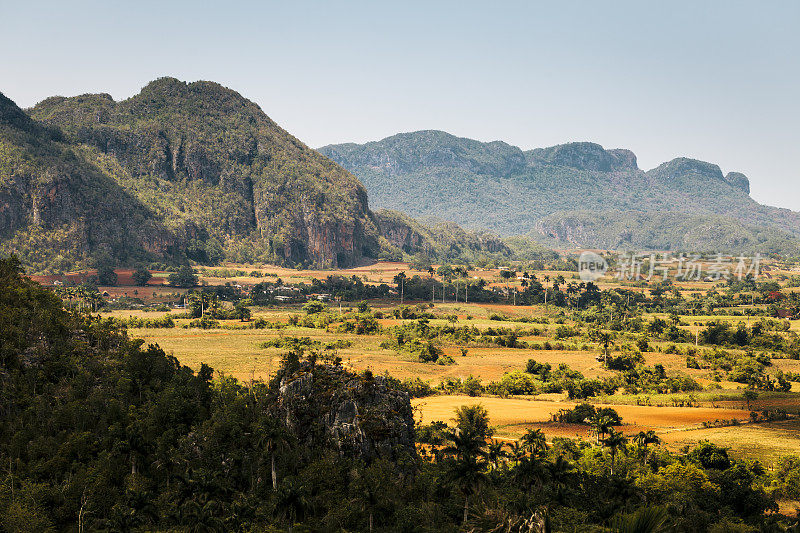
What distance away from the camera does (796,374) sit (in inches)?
4269

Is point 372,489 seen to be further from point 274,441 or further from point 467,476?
point 274,441

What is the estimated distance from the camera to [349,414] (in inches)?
2057

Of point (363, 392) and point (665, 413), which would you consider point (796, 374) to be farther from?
point (363, 392)

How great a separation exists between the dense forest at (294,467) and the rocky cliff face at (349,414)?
13 cm

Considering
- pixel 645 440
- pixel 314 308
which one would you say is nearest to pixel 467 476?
pixel 645 440

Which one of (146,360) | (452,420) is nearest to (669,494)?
(452,420)

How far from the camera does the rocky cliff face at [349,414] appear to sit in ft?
167

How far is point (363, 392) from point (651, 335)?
109m

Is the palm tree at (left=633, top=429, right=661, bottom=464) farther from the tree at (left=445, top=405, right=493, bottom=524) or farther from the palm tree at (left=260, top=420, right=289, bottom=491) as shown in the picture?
the palm tree at (left=260, top=420, right=289, bottom=491)

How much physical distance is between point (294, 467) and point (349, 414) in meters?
6.05

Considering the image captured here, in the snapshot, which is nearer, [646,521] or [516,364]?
[646,521]

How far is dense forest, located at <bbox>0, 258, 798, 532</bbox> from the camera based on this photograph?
41.4 m

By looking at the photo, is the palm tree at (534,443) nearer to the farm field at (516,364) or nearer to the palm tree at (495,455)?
the palm tree at (495,455)

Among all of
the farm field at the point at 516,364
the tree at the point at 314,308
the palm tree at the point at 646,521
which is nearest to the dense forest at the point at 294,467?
the palm tree at the point at 646,521
